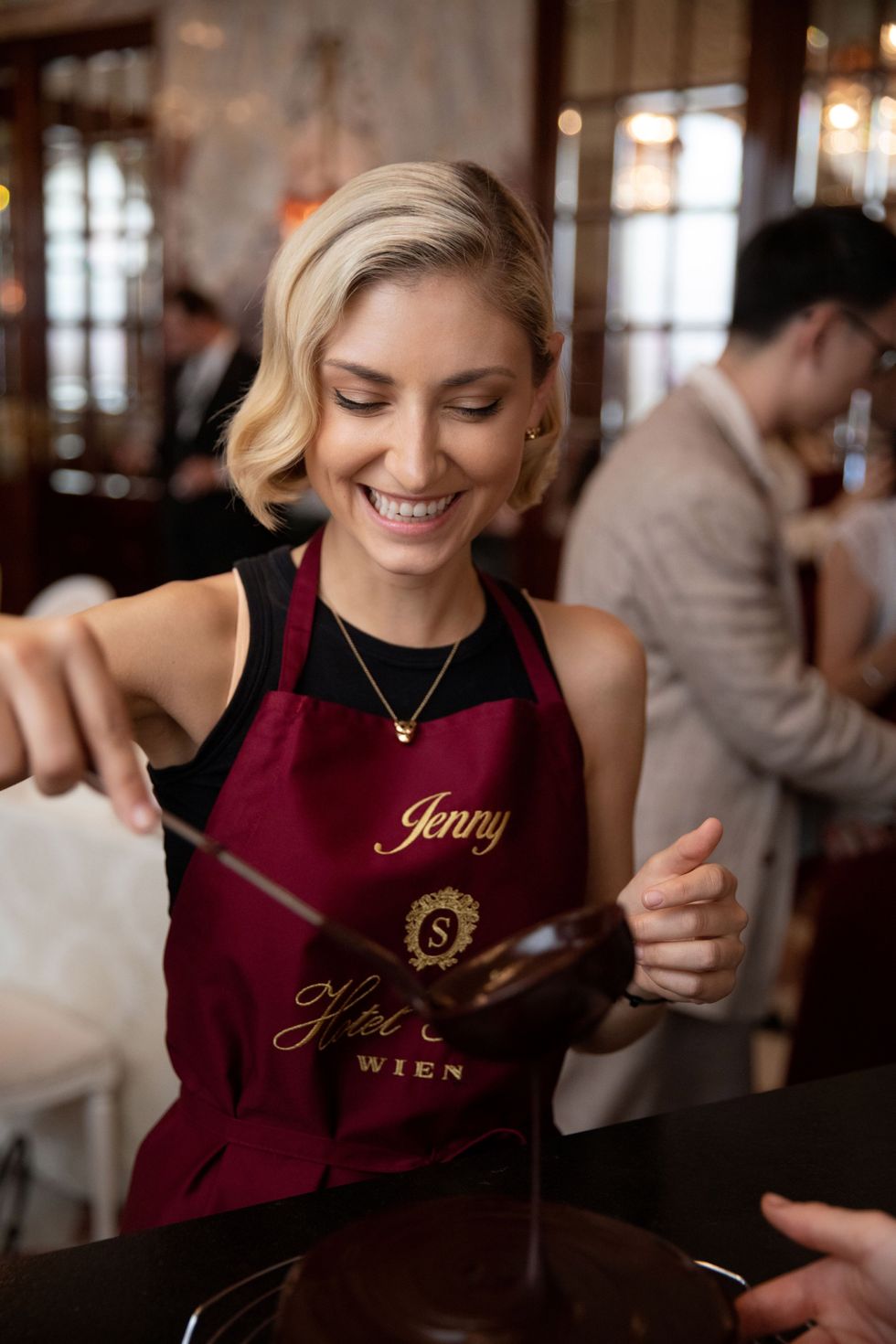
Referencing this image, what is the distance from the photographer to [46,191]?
7.13 meters

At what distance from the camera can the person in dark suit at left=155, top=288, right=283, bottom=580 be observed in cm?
547

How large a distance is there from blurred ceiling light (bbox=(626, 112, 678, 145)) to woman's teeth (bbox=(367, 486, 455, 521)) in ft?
14.6

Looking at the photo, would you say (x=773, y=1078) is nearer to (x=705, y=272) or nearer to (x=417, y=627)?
(x=417, y=627)

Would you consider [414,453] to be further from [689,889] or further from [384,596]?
[689,889]

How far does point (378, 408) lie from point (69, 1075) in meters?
1.41

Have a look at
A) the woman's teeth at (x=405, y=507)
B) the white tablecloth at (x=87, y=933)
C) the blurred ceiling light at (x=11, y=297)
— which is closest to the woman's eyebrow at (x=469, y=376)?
the woman's teeth at (x=405, y=507)

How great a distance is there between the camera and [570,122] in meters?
5.41

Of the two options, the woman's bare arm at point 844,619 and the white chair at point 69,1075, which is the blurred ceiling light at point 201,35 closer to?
the woman's bare arm at point 844,619

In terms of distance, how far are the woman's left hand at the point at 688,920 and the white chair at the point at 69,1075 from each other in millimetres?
1296

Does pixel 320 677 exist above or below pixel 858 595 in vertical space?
above

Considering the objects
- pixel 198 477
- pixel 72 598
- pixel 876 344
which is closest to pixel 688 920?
pixel 876 344

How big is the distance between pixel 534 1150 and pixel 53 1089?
1512 millimetres

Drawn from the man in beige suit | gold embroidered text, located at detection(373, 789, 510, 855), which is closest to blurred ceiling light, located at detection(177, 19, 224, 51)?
the man in beige suit

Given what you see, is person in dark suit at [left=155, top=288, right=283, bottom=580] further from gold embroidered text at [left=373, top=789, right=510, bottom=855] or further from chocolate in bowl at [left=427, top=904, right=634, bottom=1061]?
chocolate in bowl at [left=427, top=904, right=634, bottom=1061]
